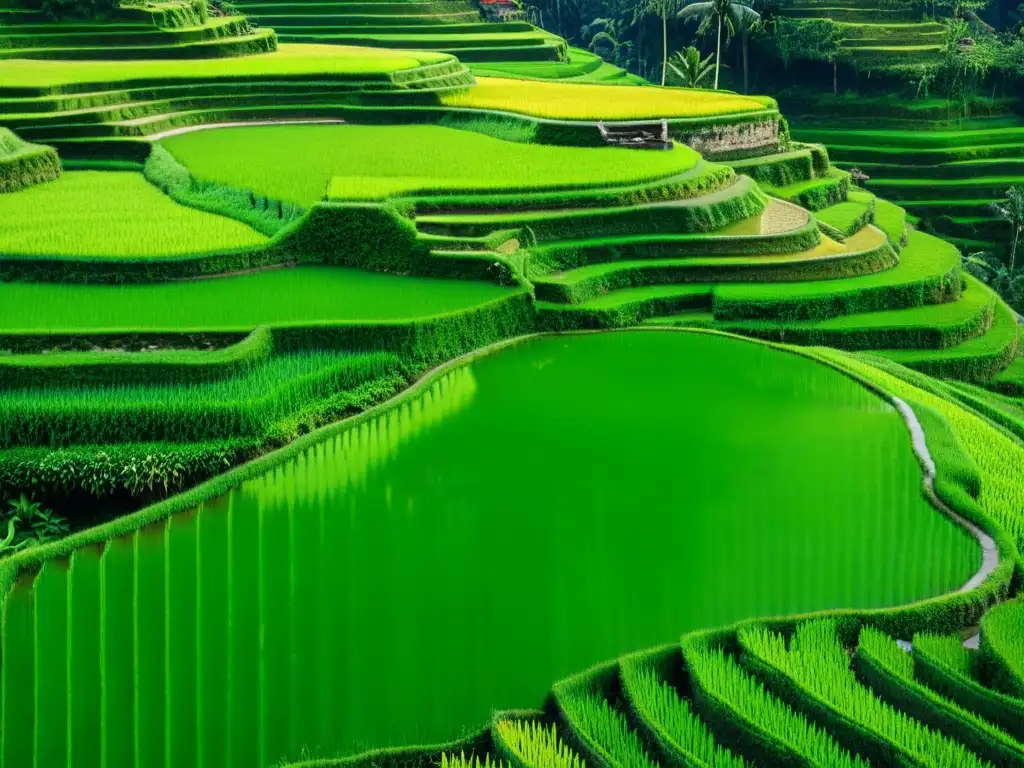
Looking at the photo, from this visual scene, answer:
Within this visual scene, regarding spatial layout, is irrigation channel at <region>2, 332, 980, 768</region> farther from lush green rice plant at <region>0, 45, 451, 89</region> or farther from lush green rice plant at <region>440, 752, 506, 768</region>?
lush green rice plant at <region>0, 45, 451, 89</region>

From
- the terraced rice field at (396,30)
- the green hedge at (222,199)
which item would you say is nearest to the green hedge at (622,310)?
the green hedge at (222,199)

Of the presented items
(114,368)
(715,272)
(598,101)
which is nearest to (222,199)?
(715,272)

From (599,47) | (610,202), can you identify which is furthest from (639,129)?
(599,47)

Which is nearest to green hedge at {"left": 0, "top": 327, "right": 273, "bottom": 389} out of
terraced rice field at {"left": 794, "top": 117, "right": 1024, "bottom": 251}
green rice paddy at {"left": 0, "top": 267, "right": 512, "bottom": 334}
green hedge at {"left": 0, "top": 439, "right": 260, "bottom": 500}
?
green rice paddy at {"left": 0, "top": 267, "right": 512, "bottom": 334}

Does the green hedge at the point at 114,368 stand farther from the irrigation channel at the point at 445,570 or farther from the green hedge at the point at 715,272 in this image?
the green hedge at the point at 715,272

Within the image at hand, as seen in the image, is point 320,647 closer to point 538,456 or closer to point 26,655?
point 26,655

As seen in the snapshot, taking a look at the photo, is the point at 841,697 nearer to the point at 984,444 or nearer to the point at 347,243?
the point at 984,444
